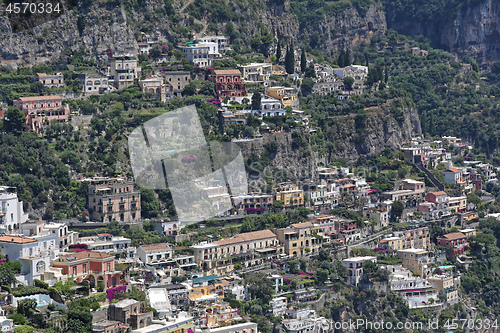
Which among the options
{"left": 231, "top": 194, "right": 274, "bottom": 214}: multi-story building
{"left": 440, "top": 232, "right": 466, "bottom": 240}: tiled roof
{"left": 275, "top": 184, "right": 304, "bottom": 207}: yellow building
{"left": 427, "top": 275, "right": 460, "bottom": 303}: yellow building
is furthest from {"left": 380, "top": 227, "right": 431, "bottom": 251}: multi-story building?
{"left": 231, "top": 194, "right": 274, "bottom": 214}: multi-story building

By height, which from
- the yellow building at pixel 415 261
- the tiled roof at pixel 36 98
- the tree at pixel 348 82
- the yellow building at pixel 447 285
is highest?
the tree at pixel 348 82

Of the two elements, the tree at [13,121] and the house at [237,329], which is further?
the tree at [13,121]

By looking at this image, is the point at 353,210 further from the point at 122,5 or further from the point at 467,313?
the point at 122,5

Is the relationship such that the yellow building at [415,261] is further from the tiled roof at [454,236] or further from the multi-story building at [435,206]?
the multi-story building at [435,206]

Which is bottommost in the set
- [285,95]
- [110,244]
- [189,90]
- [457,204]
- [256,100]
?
[457,204]

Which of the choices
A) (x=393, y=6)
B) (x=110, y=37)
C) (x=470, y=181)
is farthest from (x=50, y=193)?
(x=393, y=6)

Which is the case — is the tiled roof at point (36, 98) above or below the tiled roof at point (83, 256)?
above

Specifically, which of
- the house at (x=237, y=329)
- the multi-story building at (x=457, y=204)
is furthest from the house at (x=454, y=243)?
the house at (x=237, y=329)

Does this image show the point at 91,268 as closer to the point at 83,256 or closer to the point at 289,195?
the point at 83,256

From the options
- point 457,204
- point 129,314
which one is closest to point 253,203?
point 457,204
